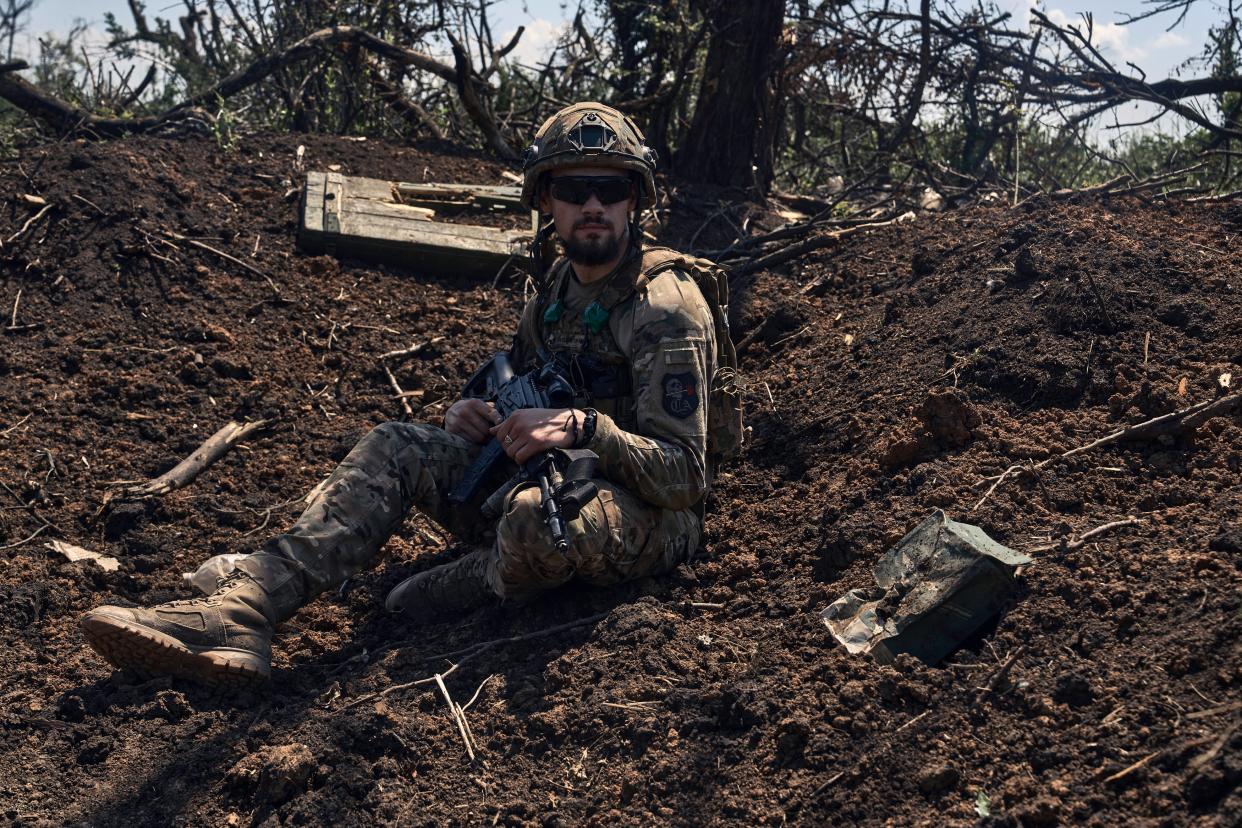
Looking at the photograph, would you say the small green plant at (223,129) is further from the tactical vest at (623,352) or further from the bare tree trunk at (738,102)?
the tactical vest at (623,352)

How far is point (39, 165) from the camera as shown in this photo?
726 centimetres

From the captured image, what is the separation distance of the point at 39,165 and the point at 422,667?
4814 mm

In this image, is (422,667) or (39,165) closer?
(422,667)

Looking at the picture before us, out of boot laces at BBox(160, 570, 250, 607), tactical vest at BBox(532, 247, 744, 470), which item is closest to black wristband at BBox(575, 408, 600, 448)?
tactical vest at BBox(532, 247, 744, 470)

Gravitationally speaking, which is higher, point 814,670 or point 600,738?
point 814,670

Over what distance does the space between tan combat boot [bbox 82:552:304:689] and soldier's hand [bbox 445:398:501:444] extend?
0.80 m

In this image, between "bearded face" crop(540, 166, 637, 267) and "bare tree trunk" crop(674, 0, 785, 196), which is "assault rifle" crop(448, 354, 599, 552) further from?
"bare tree trunk" crop(674, 0, 785, 196)

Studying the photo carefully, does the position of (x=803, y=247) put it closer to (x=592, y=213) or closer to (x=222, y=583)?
(x=592, y=213)

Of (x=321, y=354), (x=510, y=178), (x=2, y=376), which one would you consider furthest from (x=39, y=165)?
(x=510, y=178)

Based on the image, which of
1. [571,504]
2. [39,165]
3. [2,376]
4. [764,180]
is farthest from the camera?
[764,180]

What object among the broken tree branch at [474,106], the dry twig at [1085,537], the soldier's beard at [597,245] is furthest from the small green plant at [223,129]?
the dry twig at [1085,537]

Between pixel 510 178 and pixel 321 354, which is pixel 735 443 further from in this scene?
pixel 510 178

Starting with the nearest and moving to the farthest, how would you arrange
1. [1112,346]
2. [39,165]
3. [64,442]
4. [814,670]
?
[814,670]
[1112,346]
[64,442]
[39,165]

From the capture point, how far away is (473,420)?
4441 millimetres
